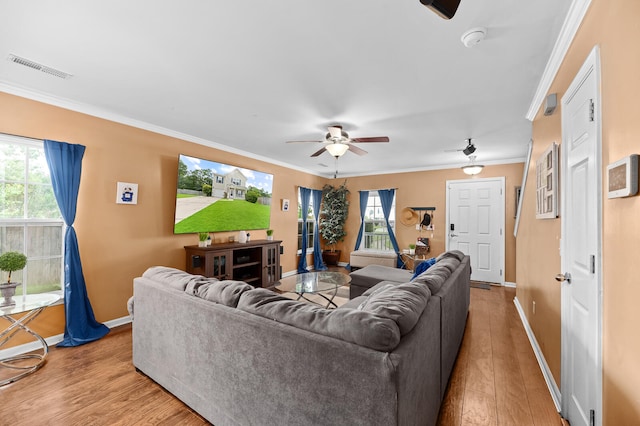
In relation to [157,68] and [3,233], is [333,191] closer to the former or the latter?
[157,68]

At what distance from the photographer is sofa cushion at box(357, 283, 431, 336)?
4.07 feet

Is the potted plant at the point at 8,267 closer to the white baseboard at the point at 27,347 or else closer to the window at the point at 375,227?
the white baseboard at the point at 27,347

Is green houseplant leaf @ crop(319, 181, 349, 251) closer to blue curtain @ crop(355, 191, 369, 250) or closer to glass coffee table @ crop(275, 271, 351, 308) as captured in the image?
blue curtain @ crop(355, 191, 369, 250)

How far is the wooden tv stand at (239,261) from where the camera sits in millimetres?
3867

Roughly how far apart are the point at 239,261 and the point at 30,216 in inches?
97.2

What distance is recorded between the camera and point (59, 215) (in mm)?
2953

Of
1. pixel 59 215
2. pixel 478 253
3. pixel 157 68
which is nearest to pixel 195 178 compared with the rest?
pixel 59 215

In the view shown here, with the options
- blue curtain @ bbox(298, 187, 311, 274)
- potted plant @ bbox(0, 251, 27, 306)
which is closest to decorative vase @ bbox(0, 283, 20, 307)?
potted plant @ bbox(0, 251, 27, 306)

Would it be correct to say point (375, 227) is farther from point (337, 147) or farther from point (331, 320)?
point (331, 320)

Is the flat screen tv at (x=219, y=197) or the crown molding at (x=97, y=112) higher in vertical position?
the crown molding at (x=97, y=112)

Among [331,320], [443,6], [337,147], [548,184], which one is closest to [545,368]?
[548,184]

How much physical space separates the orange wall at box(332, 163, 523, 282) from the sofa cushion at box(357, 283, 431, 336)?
15.6 feet

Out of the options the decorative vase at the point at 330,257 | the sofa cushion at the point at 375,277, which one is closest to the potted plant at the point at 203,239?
→ the sofa cushion at the point at 375,277

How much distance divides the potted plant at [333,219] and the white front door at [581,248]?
533 centimetres
